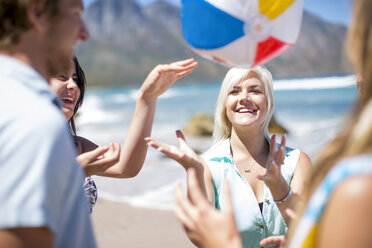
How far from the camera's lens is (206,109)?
3234 cm

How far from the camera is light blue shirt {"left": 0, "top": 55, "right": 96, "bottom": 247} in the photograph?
1181 millimetres

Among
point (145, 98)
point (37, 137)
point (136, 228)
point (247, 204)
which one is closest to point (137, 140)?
point (145, 98)

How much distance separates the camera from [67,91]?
271 centimetres

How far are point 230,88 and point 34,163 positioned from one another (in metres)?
2.04

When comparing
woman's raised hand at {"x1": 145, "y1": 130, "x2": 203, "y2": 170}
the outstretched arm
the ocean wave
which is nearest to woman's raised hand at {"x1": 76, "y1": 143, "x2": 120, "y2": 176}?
woman's raised hand at {"x1": 145, "y1": 130, "x2": 203, "y2": 170}

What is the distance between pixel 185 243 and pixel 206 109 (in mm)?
27201

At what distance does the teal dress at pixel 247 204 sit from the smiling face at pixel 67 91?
0.92 metres

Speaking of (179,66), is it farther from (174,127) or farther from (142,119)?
(174,127)

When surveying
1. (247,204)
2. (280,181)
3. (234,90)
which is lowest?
(247,204)

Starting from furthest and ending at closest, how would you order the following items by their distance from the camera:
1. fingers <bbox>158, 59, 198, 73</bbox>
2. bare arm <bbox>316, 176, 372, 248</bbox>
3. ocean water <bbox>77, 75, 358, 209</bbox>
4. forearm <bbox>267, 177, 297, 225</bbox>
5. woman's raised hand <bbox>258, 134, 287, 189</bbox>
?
1. ocean water <bbox>77, 75, 358, 209</bbox>
2. forearm <bbox>267, 177, 297, 225</bbox>
3. woman's raised hand <bbox>258, 134, 287, 189</bbox>
4. fingers <bbox>158, 59, 198, 73</bbox>
5. bare arm <bbox>316, 176, 372, 248</bbox>

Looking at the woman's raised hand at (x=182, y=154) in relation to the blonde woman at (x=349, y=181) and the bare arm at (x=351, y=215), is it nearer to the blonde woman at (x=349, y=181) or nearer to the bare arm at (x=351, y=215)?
the blonde woman at (x=349, y=181)

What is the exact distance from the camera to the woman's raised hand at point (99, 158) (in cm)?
195

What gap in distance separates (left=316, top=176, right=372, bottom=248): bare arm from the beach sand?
4.38 metres

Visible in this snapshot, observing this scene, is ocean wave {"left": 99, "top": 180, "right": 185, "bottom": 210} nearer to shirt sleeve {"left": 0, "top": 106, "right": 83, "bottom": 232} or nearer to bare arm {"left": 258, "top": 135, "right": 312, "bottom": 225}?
bare arm {"left": 258, "top": 135, "right": 312, "bottom": 225}
